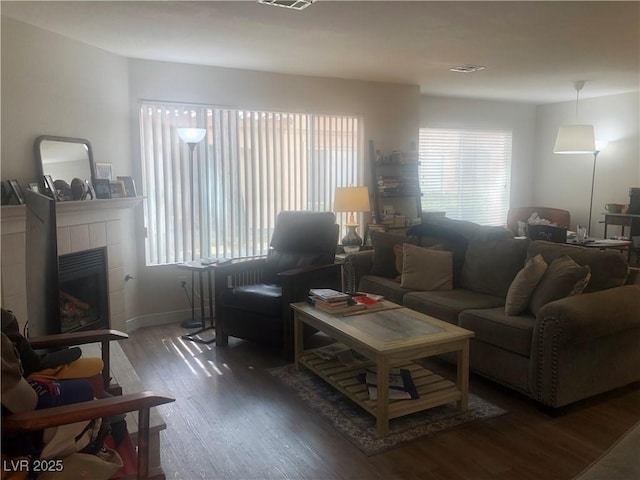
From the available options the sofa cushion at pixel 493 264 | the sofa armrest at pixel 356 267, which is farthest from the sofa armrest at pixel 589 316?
the sofa armrest at pixel 356 267

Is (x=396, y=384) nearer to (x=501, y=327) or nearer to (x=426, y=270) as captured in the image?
(x=501, y=327)

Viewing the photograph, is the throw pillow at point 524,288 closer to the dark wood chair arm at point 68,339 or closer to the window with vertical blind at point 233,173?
the dark wood chair arm at point 68,339

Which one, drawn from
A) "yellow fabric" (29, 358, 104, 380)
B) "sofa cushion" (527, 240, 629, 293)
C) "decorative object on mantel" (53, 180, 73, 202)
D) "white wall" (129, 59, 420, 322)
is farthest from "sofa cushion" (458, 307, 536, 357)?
"decorative object on mantel" (53, 180, 73, 202)

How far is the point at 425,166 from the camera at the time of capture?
22.1ft

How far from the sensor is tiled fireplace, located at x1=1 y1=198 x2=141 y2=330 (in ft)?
10.3

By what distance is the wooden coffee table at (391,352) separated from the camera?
102 inches

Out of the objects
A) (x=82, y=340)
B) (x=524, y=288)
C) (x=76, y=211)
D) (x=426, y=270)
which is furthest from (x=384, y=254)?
(x=82, y=340)

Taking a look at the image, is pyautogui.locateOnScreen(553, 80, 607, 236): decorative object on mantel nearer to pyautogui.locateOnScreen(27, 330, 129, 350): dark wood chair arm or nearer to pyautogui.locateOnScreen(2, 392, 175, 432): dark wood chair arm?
pyautogui.locateOnScreen(27, 330, 129, 350): dark wood chair arm

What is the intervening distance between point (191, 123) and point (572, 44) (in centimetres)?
327

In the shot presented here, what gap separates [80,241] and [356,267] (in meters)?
2.24

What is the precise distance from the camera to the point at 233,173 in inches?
191

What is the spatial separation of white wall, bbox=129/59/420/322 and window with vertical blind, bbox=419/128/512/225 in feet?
3.07

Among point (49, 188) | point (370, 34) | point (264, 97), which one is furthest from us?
point (264, 97)

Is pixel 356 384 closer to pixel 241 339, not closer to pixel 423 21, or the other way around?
pixel 241 339
